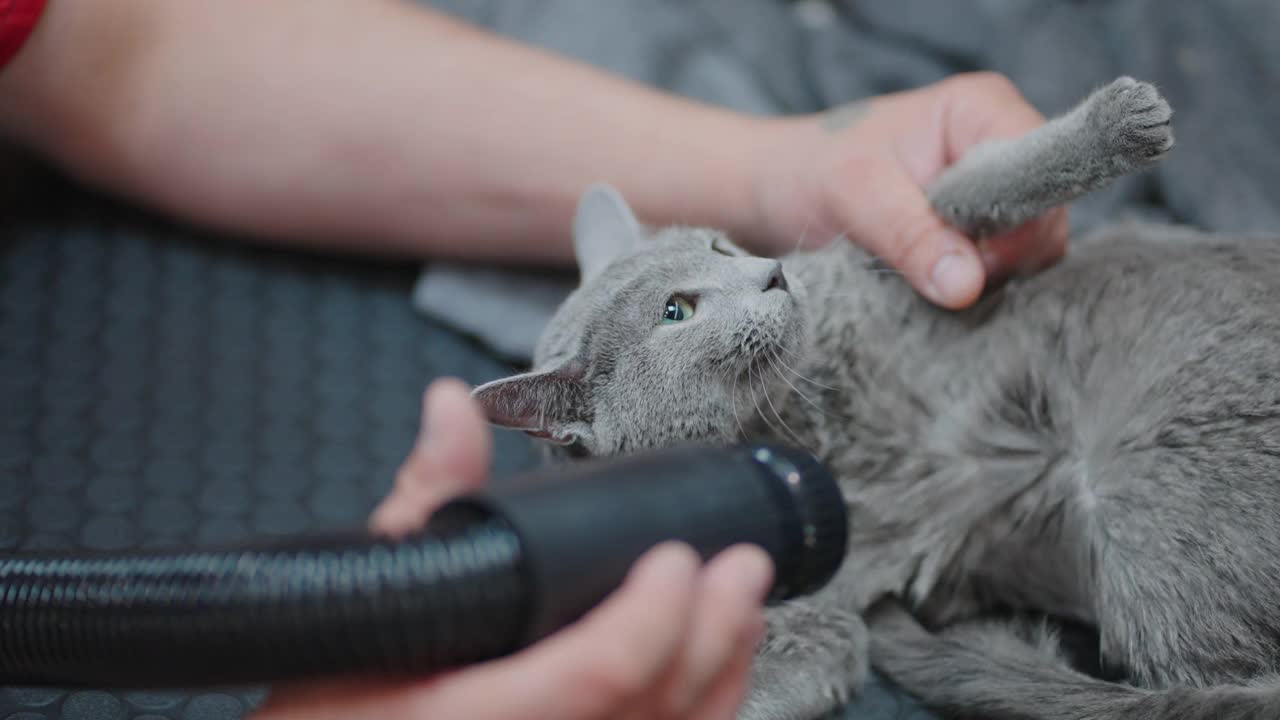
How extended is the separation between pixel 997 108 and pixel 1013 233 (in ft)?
0.45

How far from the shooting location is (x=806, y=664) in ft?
2.73

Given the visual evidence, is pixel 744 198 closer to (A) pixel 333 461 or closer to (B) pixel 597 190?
(B) pixel 597 190

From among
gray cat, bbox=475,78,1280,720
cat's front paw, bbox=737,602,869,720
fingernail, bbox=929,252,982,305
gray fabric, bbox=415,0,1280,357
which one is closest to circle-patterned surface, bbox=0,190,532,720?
gray fabric, bbox=415,0,1280,357

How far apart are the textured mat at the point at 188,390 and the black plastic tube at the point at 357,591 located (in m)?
0.28

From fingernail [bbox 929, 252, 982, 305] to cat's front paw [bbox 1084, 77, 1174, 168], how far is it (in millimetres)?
149

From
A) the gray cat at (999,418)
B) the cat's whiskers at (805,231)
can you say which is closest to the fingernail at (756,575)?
the gray cat at (999,418)

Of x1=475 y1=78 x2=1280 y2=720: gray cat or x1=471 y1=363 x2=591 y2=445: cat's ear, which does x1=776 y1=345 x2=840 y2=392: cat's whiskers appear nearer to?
x1=475 y1=78 x2=1280 y2=720: gray cat

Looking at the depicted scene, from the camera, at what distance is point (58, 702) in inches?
30.5

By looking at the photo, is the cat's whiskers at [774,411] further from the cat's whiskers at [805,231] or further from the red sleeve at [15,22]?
the red sleeve at [15,22]

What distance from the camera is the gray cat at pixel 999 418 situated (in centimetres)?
78

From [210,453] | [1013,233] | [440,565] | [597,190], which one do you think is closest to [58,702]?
[210,453]

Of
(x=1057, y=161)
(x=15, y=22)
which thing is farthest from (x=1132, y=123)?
(x=15, y=22)

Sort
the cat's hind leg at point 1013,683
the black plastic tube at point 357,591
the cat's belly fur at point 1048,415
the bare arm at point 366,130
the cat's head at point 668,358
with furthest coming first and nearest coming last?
1. the bare arm at point 366,130
2. the cat's head at point 668,358
3. the cat's belly fur at point 1048,415
4. the cat's hind leg at point 1013,683
5. the black plastic tube at point 357,591

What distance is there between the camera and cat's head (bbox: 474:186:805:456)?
3.04ft
